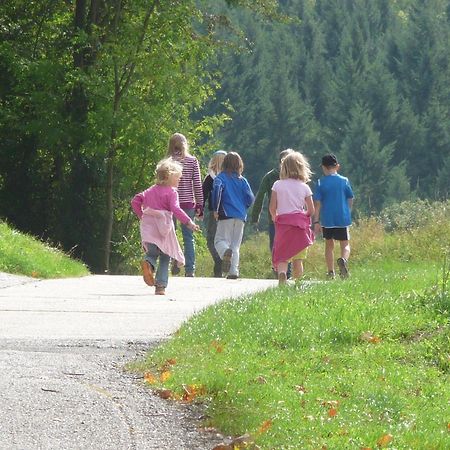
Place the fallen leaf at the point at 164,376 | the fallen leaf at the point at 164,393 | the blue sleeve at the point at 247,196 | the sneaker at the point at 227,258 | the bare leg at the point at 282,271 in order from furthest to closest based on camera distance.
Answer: the blue sleeve at the point at 247,196 < the sneaker at the point at 227,258 < the bare leg at the point at 282,271 < the fallen leaf at the point at 164,376 < the fallen leaf at the point at 164,393

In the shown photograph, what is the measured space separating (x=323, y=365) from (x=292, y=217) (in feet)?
21.6

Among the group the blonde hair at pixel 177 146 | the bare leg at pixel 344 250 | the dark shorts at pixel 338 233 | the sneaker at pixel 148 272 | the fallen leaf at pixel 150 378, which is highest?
the blonde hair at pixel 177 146

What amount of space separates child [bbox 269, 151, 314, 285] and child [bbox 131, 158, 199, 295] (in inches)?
40.0

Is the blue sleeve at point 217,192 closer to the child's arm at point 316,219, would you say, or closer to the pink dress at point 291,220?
the child's arm at point 316,219

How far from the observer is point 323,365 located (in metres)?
8.77

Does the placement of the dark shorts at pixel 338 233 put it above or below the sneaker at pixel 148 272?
above

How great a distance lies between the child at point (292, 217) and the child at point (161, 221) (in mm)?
1017

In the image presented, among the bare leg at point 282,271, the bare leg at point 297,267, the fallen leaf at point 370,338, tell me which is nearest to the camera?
the fallen leaf at point 370,338

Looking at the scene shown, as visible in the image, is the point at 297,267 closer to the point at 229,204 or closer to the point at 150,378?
the point at 229,204

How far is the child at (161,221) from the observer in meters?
15.4

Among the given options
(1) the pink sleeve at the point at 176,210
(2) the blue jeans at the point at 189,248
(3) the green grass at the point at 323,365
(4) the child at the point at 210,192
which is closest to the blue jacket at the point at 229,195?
(4) the child at the point at 210,192

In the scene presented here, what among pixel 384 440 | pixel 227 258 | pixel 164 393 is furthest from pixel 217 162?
pixel 384 440

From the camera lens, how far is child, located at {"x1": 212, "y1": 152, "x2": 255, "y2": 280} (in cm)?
1986

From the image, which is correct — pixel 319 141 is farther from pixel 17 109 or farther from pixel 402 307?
pixel 402 307
